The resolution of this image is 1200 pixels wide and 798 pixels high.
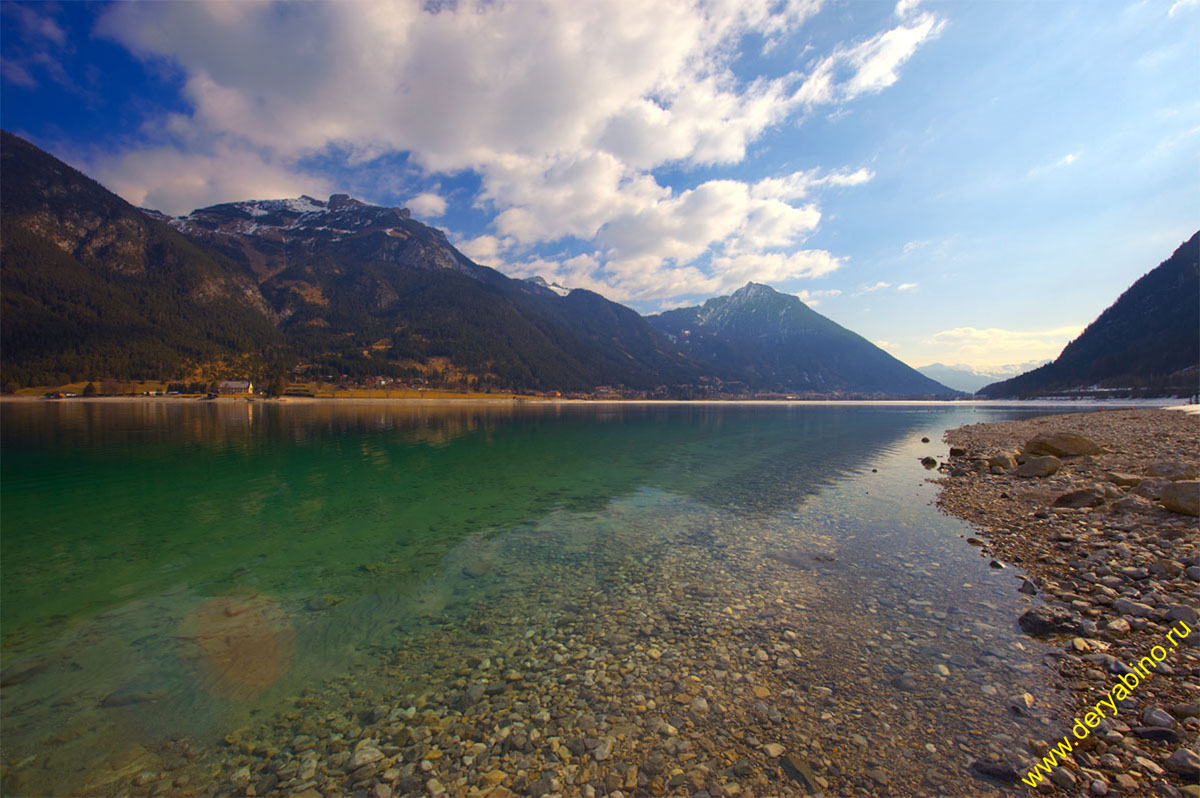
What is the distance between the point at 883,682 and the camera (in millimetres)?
7848

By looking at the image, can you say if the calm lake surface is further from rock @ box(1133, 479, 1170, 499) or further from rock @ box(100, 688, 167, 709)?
rock @ box(1133, 479, 1170, 499)

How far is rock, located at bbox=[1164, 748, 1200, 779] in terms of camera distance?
5066 mm

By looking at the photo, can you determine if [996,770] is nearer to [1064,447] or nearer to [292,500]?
[292,500]

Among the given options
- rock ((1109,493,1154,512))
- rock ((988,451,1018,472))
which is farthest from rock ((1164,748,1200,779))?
rock ((988,451,1018,472))

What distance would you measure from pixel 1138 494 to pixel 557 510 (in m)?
23.5

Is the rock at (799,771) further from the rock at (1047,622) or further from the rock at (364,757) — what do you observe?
the rock at (1047,622)

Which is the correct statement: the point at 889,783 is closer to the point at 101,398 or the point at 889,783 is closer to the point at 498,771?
the point at 498,771

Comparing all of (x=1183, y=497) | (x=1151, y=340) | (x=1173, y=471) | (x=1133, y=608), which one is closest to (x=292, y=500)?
(x=1133, y=608)

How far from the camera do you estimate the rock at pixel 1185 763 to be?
5.07 metres

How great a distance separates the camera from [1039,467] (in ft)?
83.4

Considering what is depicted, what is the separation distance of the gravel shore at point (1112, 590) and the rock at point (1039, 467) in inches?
2.7

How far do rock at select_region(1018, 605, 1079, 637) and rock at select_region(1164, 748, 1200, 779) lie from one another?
413 cm

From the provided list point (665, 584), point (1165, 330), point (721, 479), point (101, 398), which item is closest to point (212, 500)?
point (665, 584)

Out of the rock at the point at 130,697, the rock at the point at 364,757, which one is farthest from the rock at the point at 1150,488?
the rock at the point at 130,697
